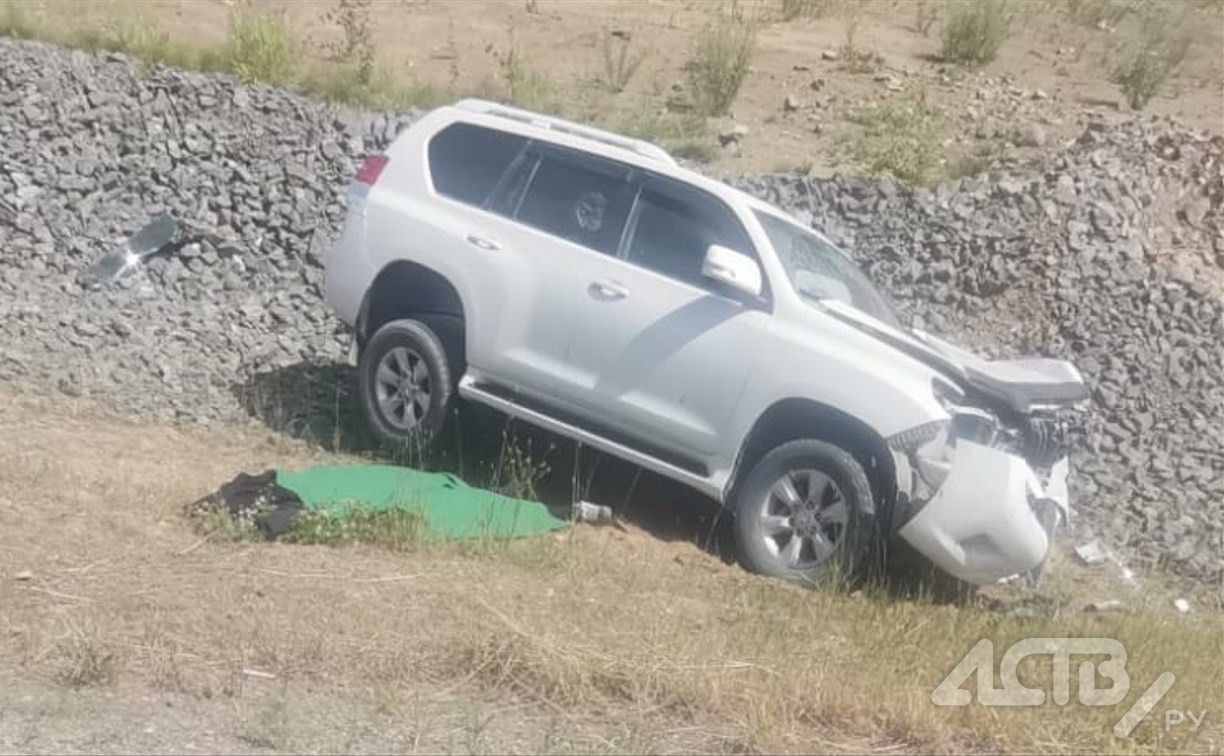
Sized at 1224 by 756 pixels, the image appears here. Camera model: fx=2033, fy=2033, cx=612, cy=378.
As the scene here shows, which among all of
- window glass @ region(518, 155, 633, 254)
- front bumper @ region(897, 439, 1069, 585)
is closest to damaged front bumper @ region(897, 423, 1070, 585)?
front bumper @ region(897, 439, 1069, 585)

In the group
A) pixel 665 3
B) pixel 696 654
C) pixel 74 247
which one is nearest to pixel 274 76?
pixel 74 247

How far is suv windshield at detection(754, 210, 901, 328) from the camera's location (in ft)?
34.2

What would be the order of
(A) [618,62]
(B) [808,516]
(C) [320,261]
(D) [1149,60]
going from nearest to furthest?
(B) [808,516] < (C) [320,261] < (D) [1149,60] < (A) [618,62]

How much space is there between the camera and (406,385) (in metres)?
11.4

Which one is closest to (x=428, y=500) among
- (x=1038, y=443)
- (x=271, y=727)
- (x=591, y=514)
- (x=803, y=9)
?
(x=591, y=514)

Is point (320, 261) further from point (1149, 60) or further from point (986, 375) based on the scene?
point (1149, 60)

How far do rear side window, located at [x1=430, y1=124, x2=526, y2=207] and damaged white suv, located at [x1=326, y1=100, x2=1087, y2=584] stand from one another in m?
0.01

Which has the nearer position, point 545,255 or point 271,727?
point 271,727

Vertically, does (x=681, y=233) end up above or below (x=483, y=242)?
above

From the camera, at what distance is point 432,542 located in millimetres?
9000

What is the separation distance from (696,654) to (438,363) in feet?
13.3

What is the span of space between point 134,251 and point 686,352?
19.0 ft

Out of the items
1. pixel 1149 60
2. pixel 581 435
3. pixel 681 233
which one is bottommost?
pixel 581 435

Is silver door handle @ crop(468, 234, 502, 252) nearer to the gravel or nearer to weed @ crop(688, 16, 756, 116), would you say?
the gravel
